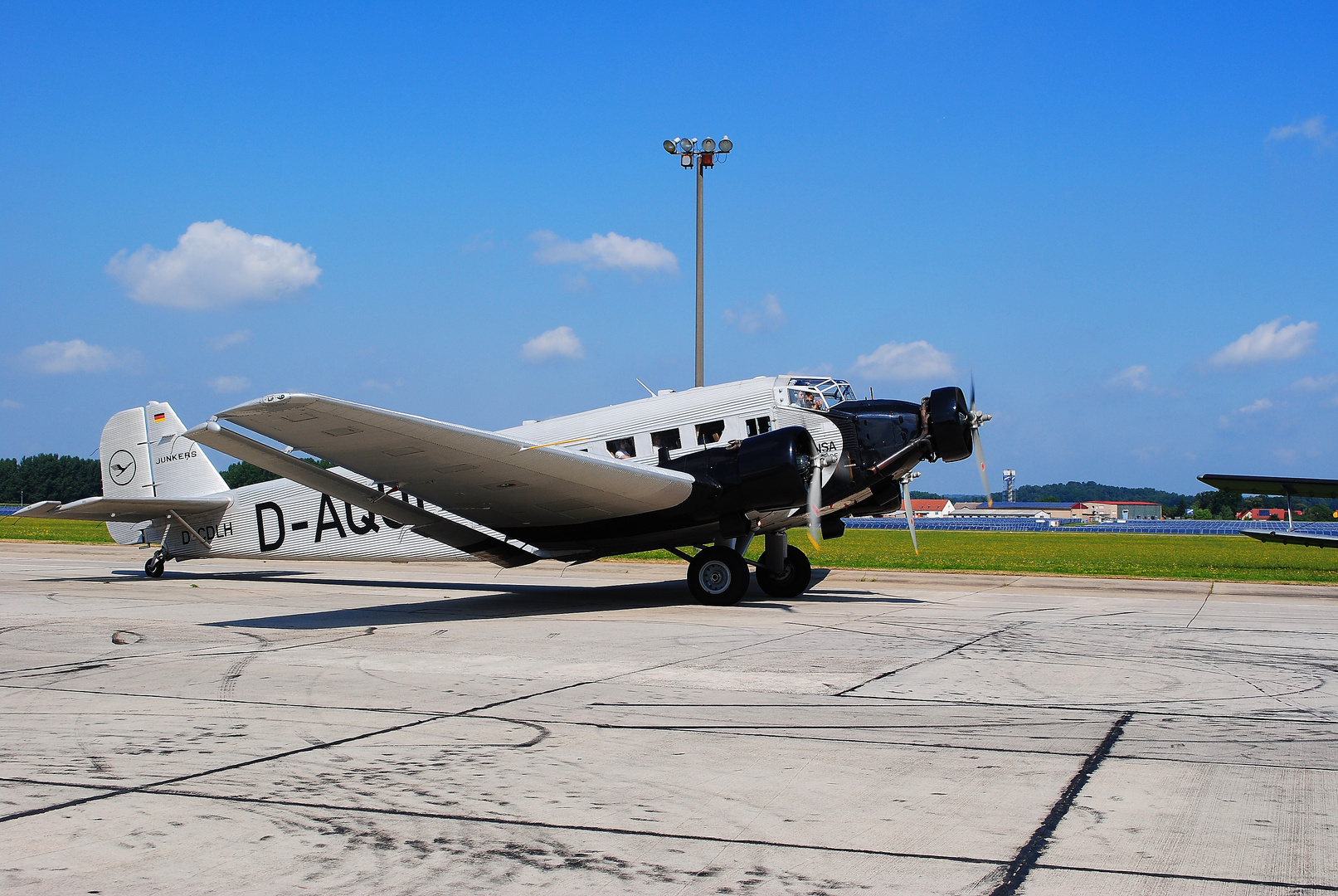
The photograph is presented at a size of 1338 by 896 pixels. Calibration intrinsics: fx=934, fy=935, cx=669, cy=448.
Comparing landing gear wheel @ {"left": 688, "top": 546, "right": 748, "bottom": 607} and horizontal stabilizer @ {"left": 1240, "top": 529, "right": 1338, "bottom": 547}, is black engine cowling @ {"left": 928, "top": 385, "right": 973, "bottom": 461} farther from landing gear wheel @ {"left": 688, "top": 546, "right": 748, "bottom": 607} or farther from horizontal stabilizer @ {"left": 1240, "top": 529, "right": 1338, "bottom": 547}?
horizontal stabilizer @ {"left": 1240, "top": 529, "right": 1338, "bottom": 547}

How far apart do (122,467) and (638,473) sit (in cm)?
1351

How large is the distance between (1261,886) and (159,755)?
5458mm

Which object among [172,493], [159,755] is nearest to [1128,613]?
[159,755]

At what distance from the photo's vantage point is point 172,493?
66.1ft

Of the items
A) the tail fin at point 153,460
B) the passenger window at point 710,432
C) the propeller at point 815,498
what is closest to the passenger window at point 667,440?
the passenger window at point 710,432

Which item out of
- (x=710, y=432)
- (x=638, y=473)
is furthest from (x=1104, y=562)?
(x=638, y=473)

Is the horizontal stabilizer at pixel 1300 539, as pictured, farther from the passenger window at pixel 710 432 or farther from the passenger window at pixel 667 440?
the passenger window at pixel 667 440

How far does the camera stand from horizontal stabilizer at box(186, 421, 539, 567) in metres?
11.7

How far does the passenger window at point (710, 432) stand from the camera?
1515cm

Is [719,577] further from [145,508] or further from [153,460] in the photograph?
[153,460]

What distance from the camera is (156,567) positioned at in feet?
67.0

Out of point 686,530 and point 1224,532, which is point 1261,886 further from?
point 1224,532

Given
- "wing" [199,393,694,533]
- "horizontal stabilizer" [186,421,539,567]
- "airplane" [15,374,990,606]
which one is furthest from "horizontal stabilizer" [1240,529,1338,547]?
"horizontal stabilizer" [186,421,539,567]

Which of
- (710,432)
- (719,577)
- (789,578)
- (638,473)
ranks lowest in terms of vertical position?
(789,578)
